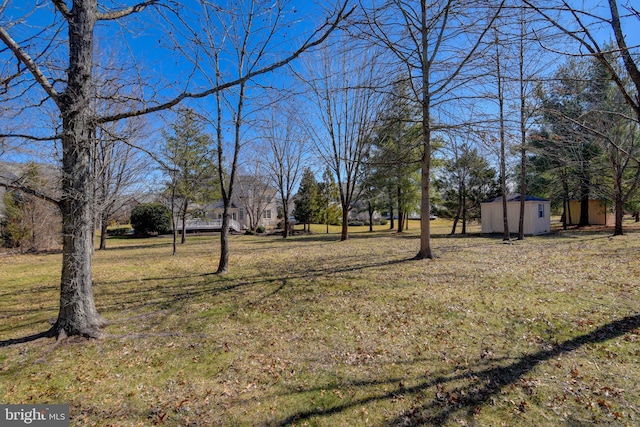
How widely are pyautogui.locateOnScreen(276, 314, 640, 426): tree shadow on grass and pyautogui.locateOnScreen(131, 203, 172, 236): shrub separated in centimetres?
2562

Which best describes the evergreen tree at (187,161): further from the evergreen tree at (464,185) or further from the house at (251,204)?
the evergreen tree at (464,185)

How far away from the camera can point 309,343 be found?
151 inches

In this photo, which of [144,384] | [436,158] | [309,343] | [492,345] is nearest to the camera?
[144,384]

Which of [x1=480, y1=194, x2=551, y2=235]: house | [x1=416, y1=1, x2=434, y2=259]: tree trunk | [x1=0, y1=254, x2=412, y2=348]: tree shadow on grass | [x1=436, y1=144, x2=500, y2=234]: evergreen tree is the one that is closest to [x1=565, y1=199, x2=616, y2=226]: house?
[x1=480, y1=194, x2=551, y2=235]: house

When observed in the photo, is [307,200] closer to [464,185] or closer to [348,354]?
[464,185]

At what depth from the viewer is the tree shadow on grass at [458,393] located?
8.05 feet

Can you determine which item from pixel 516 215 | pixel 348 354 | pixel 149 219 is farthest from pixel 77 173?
pixel 149 219

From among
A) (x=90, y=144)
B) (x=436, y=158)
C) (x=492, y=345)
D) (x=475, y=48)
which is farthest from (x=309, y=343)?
(x=436, y=158)

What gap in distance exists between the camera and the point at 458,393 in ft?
8.94

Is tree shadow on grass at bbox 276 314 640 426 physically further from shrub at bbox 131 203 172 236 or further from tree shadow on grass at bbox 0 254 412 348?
shrub at bbox 131 203 172 236

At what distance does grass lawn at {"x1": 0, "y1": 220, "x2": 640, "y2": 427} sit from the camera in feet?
8.39

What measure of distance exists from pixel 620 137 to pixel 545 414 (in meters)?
17.9

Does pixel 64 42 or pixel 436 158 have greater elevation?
pixel 436 158

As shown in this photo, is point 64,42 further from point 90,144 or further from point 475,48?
point 475,48
